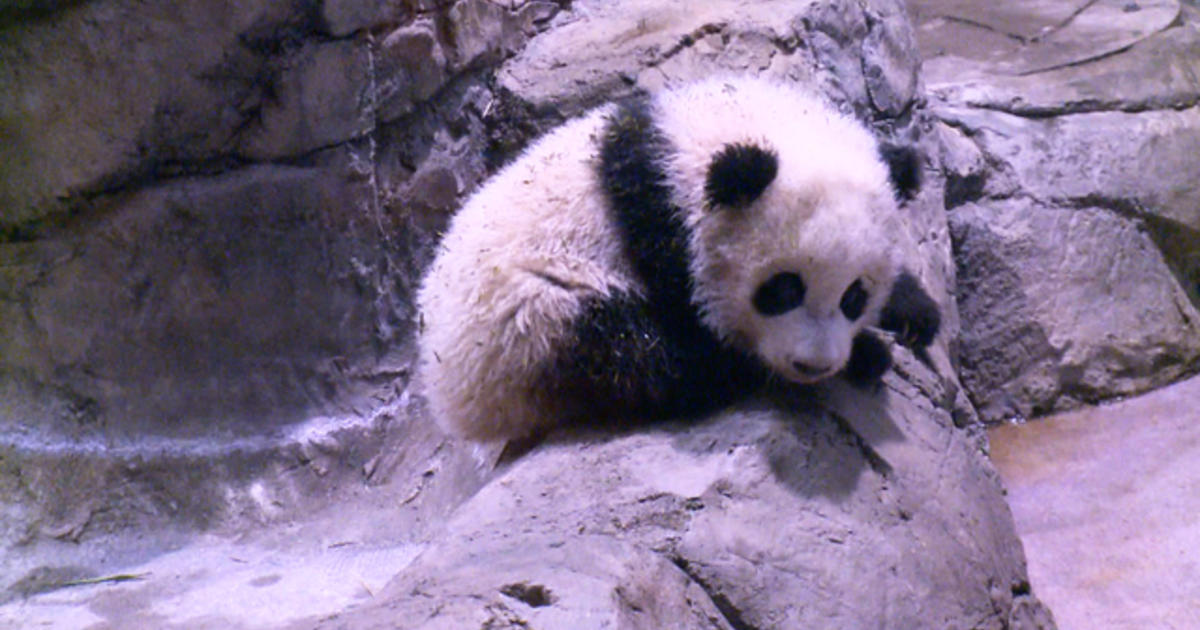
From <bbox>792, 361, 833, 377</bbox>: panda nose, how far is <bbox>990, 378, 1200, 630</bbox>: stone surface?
1335 mm

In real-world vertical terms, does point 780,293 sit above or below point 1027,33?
below

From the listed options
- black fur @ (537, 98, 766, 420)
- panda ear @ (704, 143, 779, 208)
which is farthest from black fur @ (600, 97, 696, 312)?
panda ear @ (704, 143, 779, 208)

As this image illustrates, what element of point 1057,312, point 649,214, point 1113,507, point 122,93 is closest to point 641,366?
point 649,214

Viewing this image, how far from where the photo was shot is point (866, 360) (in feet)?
10.5

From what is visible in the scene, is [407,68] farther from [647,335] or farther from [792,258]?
[792,258]

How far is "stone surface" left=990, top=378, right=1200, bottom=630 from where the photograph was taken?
11.7 feet

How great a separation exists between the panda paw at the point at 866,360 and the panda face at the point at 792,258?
15cm

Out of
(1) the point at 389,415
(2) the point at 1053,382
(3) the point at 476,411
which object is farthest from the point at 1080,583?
(1) the point at 389,415

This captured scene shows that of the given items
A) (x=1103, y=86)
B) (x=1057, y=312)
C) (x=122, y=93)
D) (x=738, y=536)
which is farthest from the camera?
(x=1103, y=86)

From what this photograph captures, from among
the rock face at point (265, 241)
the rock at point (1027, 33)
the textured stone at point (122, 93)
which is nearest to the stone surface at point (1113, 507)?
the rock face at point (265, 241)

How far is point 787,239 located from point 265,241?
2361mm

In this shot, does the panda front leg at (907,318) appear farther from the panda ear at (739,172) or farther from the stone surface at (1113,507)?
the stone surface at (1113,507)

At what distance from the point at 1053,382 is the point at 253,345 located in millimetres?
3414

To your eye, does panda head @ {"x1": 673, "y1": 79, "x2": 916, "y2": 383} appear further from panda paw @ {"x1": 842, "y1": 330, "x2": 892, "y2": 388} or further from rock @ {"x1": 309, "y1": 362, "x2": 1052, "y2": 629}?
rock @ {"x1": 309, "y1": 362, "x2": 1052, "y2": 629}
